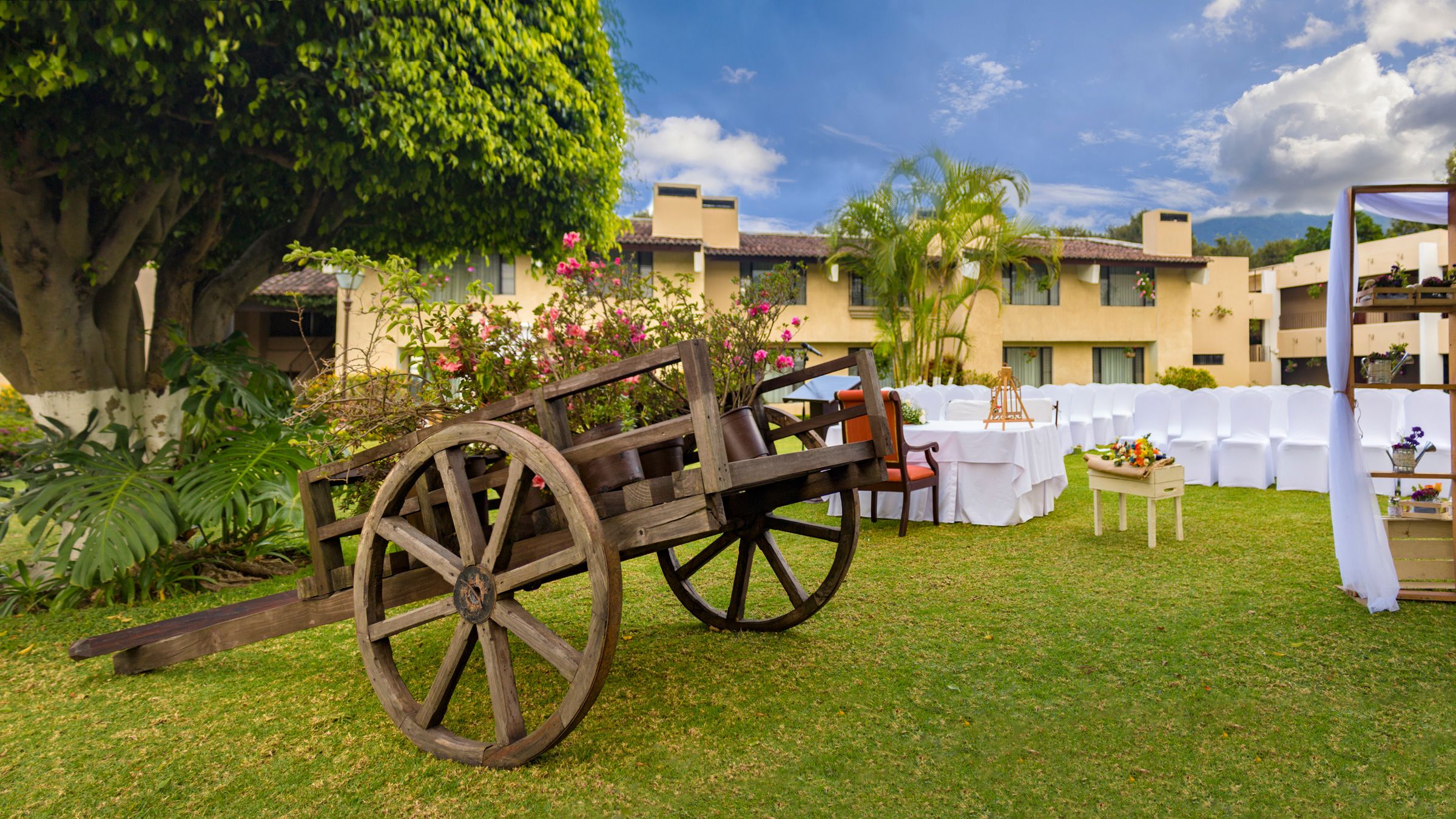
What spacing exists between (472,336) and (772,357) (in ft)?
5.63

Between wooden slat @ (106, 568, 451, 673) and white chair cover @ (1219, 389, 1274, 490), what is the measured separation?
8.52m

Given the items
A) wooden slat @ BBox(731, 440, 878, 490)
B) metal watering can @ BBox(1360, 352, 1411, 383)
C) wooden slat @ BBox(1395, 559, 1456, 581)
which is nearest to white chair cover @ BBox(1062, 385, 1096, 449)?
metal watering can @ BBox(1360, 352, 1411, 383)

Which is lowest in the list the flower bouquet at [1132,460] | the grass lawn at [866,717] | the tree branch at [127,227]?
the grass lawn at [866,717]

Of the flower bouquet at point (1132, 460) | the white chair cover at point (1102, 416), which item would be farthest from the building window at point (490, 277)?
the flower bouquet at point (1132, 460)

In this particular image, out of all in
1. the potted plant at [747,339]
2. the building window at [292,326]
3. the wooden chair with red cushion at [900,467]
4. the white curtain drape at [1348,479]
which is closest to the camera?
the white curtain drape at [1348,479]

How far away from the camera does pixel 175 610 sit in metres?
4.77

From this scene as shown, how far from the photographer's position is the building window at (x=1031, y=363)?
24.8 metres

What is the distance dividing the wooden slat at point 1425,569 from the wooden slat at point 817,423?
11.7ft

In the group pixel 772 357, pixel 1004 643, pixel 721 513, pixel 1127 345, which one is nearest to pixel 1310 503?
pixel 1004 643

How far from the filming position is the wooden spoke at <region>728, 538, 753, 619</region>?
13.1 feet

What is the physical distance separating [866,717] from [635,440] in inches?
56.8

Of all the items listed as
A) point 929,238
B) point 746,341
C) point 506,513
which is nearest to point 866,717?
point 506,513

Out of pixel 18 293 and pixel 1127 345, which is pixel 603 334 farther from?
pixel 1127 345

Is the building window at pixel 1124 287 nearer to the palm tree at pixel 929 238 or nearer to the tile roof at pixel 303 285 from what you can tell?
the palm tree at pixel 929 238
